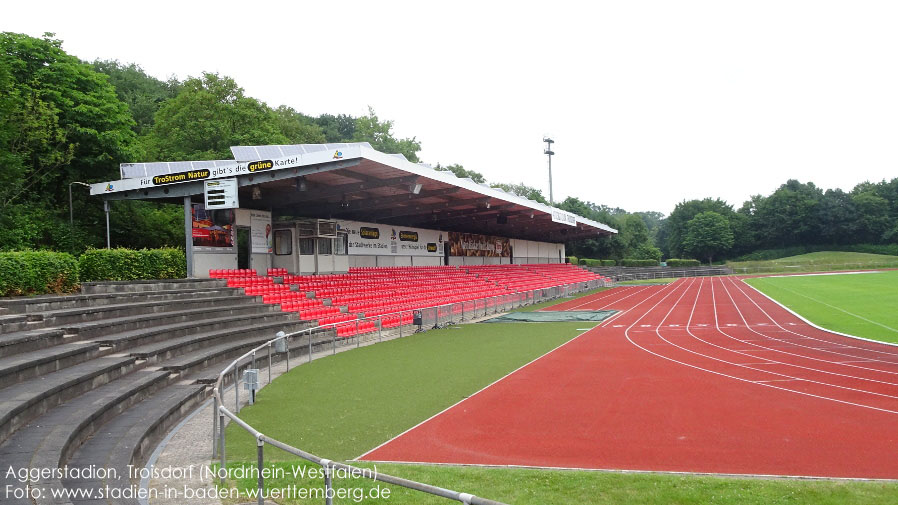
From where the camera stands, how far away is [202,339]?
44.0 ft

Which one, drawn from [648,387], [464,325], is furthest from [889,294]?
[648,387]

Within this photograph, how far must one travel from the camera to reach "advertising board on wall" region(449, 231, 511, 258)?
136ft

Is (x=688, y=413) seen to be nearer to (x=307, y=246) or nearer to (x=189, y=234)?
(x=189, y=234)

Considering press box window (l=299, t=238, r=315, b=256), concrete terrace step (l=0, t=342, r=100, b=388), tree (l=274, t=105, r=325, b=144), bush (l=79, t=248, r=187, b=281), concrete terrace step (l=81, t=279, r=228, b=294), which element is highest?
tree (l=274, t=105, r=325, b=144)

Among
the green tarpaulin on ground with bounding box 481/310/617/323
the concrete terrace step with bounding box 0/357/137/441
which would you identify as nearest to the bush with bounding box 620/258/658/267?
the green tarpaulin on ground with bounding box 481/310/617/323

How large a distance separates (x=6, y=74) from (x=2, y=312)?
499 inches

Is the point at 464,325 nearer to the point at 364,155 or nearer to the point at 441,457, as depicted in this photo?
the point at 364,155

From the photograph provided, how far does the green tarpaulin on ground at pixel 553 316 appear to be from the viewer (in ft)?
82.2

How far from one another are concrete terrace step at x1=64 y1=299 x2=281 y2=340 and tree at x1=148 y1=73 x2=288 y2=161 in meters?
17.1

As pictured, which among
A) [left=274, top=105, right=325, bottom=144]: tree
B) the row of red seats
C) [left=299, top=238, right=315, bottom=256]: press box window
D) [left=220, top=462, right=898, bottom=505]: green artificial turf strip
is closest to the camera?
[left=220, top=462, right=898, bottom=505]: green artificial turf strip

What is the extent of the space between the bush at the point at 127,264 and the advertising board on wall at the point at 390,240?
357 inches

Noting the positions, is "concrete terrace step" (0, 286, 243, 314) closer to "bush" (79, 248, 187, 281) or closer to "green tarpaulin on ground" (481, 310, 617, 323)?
"bush" (79, 248, 187, 281)

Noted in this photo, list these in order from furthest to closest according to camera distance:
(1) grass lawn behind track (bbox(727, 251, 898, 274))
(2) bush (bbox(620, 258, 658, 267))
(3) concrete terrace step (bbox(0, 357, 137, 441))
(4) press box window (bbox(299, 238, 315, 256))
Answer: (2) bush (bbox(620, 258, 658, 267))
(1) grass lawn behind track (bbox(727, 251, 898, 274))
(4) press box window (bbox(299, 238, 315, 256))
(3) concrete terrace step (bbox(0, 357, 137, 441))

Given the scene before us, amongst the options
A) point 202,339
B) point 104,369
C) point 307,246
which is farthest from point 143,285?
point 307,246
